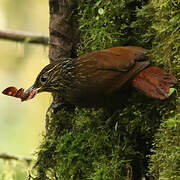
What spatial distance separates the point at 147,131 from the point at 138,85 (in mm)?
371

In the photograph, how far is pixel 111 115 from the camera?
3561mm

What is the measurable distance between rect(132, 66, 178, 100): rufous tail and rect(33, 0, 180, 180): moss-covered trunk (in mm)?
74

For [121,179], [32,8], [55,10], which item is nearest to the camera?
[121,179]

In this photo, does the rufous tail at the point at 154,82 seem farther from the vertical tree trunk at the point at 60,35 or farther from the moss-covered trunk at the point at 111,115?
the vertical tree trunk at the point at 60,35

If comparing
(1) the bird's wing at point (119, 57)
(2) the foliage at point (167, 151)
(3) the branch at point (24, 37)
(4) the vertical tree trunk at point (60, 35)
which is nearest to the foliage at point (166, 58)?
(2) the foliage at point (167, 151)

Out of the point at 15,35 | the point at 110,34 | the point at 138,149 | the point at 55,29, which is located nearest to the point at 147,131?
the point at 138,149

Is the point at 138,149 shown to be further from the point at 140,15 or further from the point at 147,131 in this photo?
the point at 140,15

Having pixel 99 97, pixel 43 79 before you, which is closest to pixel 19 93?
pixel 43 79

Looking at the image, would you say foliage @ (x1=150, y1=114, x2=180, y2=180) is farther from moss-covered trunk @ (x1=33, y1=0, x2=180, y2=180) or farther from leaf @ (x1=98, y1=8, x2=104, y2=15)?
leaf @ (x1=98, y1=8, x2=104, y2=15)

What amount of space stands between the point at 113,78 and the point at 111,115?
1.32 ft

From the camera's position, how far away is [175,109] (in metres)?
2.99

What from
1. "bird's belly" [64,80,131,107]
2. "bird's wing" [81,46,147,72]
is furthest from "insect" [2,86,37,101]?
"bird's wing" [81,46,147,72]

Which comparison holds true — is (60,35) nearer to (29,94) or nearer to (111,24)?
(111,24)

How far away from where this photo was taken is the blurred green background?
7.60m
